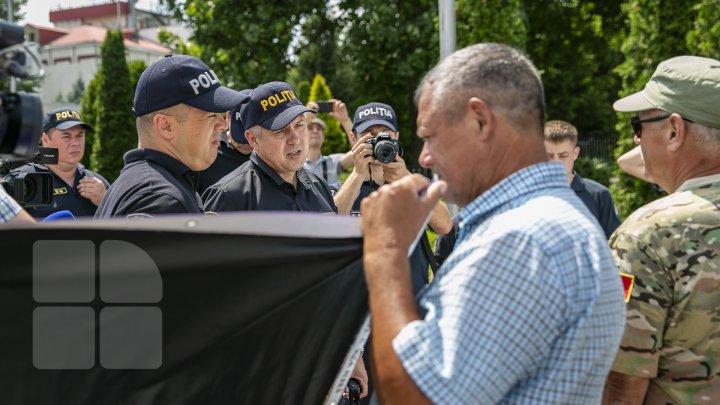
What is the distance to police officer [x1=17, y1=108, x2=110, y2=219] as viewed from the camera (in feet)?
20.3

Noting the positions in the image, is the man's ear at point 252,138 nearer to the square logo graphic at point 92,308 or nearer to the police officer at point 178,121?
the police officer at point 178,121

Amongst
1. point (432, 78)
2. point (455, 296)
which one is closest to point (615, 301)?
point (455, 296)

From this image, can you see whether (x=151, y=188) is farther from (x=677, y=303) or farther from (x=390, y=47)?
(x=390, y=47)

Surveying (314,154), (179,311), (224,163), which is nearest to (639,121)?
(179,311)

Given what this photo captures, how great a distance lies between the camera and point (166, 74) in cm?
326

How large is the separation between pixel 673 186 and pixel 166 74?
1945 mm

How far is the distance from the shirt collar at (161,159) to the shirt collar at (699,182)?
1.81 m

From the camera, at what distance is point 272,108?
4156 mm

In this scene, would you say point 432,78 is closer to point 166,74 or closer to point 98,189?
point 166,74

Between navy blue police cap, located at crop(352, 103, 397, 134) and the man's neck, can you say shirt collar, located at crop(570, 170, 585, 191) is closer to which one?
navy blue police cap, located at crop(352, 103, 397, 134)

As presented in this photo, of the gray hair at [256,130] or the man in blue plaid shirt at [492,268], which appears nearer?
the man in blue plaid shirt at [492,268]

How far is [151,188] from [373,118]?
273cm

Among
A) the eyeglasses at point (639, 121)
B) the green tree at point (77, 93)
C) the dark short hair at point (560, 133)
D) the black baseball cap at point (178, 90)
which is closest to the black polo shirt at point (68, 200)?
the black baseball cap at point (178, 90)

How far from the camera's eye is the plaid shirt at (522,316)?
5.57ft
